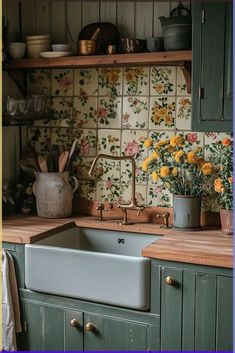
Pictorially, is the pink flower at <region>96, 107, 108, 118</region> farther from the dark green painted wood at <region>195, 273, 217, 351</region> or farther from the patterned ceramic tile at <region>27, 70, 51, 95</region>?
the dark green painted wood at <region>195, 273, 217, 351</region>

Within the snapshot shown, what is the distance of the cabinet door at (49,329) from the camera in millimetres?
2508

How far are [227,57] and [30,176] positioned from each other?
1.34 metres

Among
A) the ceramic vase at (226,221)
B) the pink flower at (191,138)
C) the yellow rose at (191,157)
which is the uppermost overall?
the pink flower at (191,138)

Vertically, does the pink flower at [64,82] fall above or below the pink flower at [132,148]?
above

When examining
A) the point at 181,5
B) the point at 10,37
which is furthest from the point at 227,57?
the point at 10,37

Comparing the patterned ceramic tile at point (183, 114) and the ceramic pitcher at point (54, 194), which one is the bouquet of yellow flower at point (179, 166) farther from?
the ceramic pitcher at point (54, 194)

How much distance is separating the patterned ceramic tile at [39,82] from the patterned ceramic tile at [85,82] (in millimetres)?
176

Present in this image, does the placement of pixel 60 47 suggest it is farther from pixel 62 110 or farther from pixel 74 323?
pixel 74 323

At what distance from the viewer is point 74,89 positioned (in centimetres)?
310

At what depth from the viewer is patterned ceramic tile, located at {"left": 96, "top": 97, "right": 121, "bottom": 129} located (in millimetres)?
3004

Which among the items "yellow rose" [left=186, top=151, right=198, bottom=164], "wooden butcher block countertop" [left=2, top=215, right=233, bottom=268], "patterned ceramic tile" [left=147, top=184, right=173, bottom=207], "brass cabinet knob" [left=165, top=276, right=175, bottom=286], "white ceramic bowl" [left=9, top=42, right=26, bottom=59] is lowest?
"brass cabinet knob" [left=165, top=276, right=175, bottom=286]

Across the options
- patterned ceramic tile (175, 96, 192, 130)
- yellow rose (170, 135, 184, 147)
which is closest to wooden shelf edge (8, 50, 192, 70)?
patterned ceramic tile (175, 96, 192, 130)

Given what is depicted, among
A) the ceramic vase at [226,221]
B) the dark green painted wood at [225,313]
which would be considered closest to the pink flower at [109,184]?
the ceramic vase at [226,221]

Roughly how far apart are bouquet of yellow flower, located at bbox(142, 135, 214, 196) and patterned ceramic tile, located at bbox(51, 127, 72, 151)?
53cm
